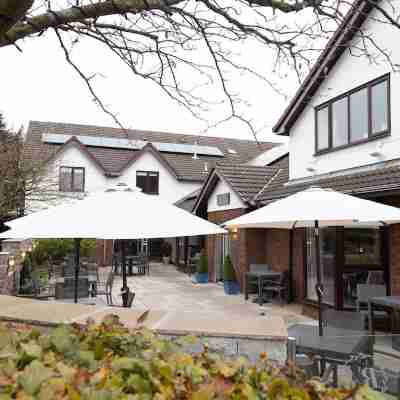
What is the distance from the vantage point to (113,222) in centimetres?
469

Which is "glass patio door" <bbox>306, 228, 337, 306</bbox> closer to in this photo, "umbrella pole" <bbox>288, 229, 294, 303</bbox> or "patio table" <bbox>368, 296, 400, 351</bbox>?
"umbrella pole" <bbox>288, 229, 294, 303</bbox>

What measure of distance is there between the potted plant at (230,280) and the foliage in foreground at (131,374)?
1233 centimetres

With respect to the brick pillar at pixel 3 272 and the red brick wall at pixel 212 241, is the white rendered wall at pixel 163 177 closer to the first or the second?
the red brick wall at pixel 212 241

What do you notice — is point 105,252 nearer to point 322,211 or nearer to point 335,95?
point 335,95

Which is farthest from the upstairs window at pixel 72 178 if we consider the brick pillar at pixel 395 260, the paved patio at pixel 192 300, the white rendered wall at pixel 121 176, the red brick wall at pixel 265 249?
the brick pillar at pixel 395 260

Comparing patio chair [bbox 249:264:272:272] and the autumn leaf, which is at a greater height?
the autumn leaf

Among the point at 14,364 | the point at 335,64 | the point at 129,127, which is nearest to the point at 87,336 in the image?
the point at 14,364

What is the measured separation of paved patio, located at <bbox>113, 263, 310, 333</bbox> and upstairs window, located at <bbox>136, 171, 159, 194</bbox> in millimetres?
9647

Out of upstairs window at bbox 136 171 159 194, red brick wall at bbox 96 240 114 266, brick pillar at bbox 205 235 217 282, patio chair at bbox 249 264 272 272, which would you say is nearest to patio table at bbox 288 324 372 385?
patio chair at bbox 249 264 272 272

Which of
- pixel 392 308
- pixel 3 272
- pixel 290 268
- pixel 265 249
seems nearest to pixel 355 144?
pixel 392 308

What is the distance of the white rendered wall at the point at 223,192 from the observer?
49.2 ft

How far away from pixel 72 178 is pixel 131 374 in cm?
2505

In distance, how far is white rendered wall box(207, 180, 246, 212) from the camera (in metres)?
15.0

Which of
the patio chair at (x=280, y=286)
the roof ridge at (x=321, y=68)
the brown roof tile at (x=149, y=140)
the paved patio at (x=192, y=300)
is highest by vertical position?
the brown roof tile at (x=149, y=140)
